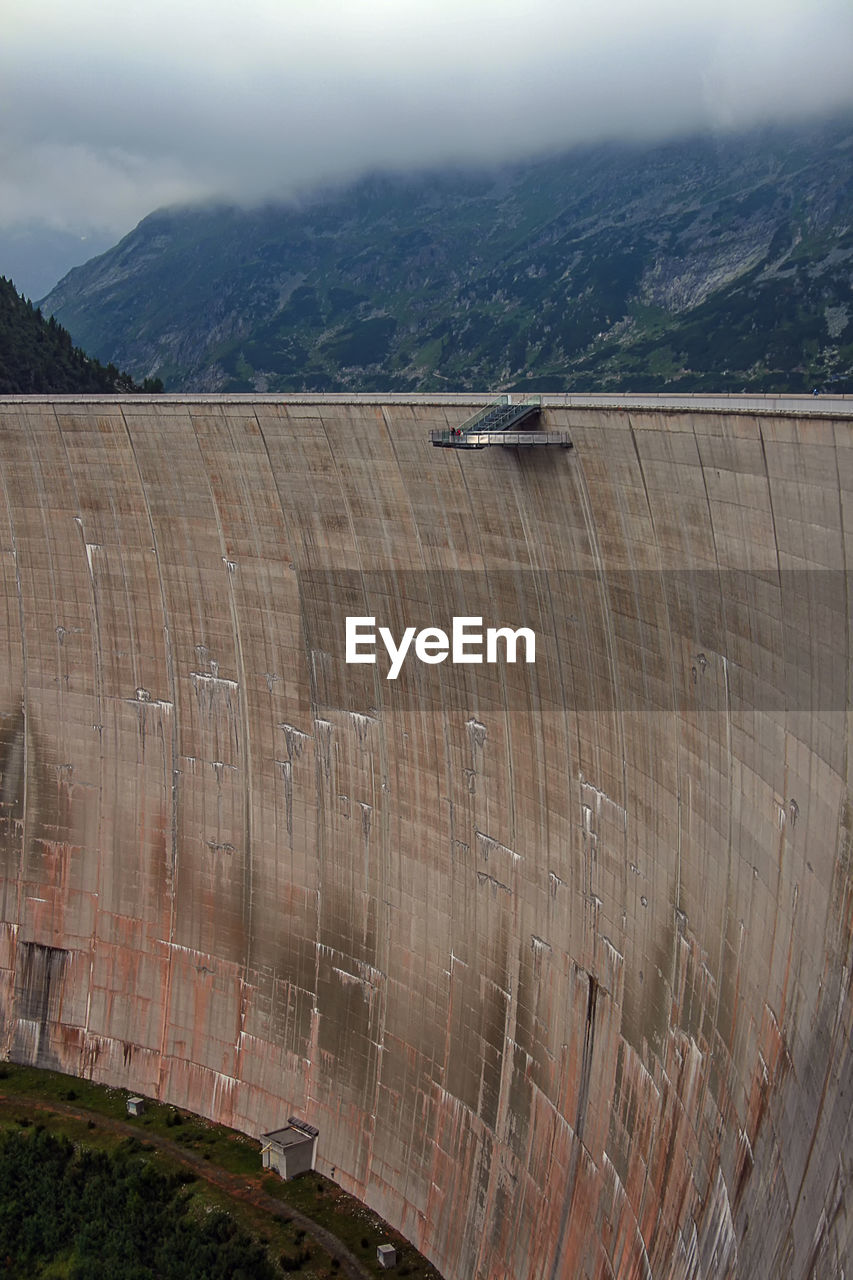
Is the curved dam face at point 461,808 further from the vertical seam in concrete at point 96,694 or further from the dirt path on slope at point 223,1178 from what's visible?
the dirt path on slope at point 223,1178

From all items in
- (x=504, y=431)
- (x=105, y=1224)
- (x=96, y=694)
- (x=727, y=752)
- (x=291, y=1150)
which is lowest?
(x=105, y=1224)

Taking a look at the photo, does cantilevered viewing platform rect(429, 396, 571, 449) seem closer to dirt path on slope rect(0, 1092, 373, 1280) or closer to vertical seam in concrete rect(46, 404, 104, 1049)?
vertical seam in concrete rect(46, 404, 104, 1049)

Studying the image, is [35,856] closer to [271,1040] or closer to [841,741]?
[271,1040]

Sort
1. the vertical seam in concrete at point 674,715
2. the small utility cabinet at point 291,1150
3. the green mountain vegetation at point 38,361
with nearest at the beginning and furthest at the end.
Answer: the vertical seam in concrete at point 674,715 → the small utility cabinet at point 291,1150 → the green mountain vegetation at point 38,361

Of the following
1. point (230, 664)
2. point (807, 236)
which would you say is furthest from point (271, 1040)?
point (807, 236)

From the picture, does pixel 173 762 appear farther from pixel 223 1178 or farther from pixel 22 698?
pixel 223 1178

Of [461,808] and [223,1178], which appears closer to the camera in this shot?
[461,808]

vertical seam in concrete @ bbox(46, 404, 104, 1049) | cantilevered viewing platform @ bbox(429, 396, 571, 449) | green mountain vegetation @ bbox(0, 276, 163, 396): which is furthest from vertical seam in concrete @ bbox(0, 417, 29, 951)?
green mountain vegetation @ bbox(0, 276, 163, 396)

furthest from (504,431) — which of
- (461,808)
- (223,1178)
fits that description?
(223,1178)

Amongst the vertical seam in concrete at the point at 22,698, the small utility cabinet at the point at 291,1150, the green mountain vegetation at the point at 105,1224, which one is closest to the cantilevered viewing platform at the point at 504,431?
the vertical seam in concrete at the point at 22,698
